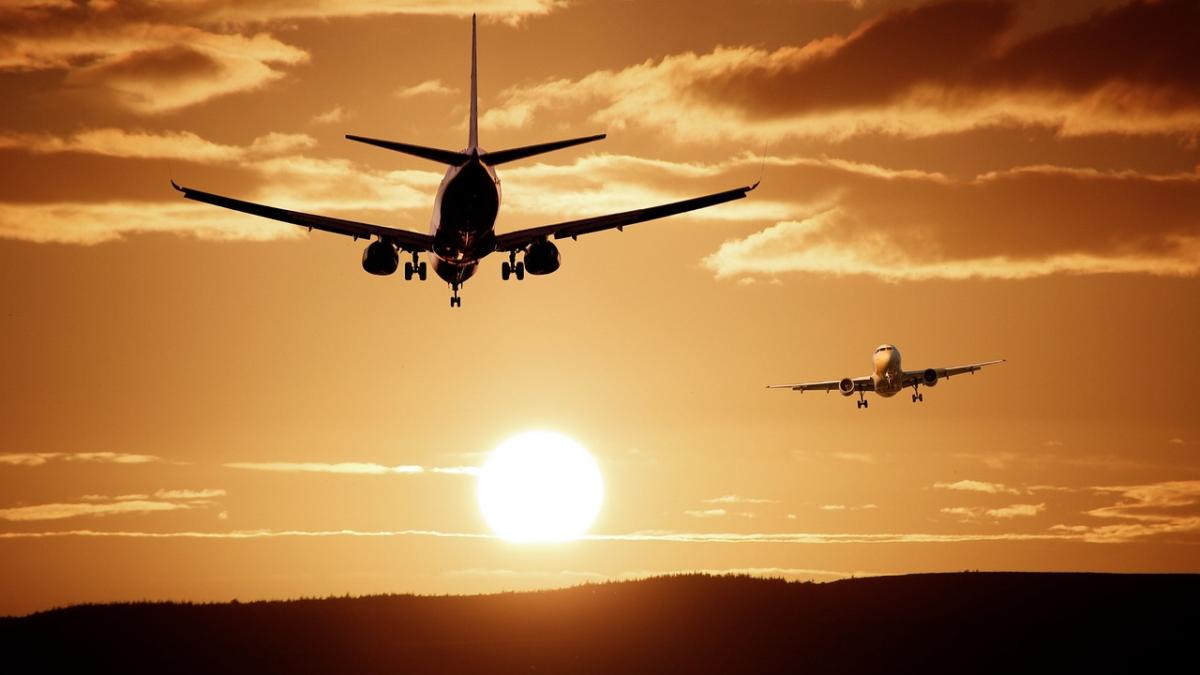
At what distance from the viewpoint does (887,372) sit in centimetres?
11862

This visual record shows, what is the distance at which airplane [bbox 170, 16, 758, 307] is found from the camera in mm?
56062

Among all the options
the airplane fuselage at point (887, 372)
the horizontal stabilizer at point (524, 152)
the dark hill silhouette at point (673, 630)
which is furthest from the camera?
the airplane fuselage at point (887, 372)

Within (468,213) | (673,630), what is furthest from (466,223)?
(673,630)

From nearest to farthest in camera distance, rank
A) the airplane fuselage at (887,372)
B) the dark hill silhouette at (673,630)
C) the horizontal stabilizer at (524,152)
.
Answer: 1. the horizontal stabilizer at (524,152)
2. the dark hill silhouette at (673,630)
3. the airplane fuselage at (887,372)

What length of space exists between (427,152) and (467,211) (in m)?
3.84

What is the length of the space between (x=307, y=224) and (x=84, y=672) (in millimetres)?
38039

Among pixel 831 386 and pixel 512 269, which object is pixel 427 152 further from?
pixel 831 386

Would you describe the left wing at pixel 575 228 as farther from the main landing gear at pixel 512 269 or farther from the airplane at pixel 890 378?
the airplane at pixel 890 378

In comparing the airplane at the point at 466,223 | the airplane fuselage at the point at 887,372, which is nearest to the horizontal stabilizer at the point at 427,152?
the airplane at the point at 466,223

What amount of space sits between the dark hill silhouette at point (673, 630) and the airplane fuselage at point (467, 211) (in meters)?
30.0

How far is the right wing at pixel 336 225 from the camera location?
56938 mm

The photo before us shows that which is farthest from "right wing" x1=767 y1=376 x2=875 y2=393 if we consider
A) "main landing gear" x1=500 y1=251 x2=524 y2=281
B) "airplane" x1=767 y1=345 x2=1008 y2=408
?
"main landing gear" x1=500 y1=251 x2=524 y2=281

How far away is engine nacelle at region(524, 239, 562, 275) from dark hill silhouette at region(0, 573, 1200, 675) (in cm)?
2865

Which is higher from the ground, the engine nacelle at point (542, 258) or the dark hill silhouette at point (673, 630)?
the engine nacelle at point (542, 258)
